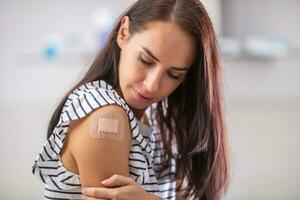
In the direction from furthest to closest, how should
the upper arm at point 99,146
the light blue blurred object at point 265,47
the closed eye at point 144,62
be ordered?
the light blue blurred object at point 265,47, the closed eye at point 144,62, the upper arm at point 99,146

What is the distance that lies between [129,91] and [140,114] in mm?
181

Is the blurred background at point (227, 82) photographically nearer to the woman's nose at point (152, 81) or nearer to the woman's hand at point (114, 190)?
the woman's nose at point (152, 81)

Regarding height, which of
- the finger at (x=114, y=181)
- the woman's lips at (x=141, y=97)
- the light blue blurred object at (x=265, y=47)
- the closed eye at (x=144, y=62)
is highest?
the light blue blurred object at (x=265, y=47)

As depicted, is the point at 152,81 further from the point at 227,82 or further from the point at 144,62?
the point at 227,82

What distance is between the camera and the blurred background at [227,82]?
2.20 m

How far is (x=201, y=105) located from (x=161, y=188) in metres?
0.26

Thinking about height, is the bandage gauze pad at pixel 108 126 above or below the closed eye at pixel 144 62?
below

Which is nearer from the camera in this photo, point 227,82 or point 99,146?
point 99,146

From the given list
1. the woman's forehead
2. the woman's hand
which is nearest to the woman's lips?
the woman's forehead

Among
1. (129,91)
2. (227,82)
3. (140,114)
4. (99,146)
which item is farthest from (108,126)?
(227,82)

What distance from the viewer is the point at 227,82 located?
2.20 meters

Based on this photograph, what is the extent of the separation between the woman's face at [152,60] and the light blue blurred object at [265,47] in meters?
1.24

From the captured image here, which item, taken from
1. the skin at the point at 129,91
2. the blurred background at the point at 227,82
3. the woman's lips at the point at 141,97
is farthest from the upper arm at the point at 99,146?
the blurred background at the point at 227,82

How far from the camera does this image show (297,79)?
223 centimetres
